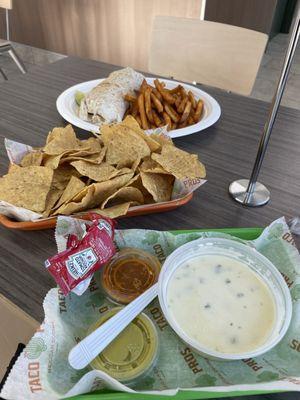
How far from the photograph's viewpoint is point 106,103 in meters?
1.07

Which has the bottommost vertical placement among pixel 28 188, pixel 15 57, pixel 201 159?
pixel 15 57

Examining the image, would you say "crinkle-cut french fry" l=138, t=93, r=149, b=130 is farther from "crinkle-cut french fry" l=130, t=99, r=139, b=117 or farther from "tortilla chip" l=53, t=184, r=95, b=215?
"tortilla chip" l=53, t=184, r=95, b=215

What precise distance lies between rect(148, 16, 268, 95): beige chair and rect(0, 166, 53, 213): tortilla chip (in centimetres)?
110

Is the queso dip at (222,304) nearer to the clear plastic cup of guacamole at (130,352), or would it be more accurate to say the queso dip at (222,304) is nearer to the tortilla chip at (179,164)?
the clear plastic cup of guacamole at (130,352)

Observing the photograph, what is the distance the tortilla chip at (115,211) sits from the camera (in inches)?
26.6

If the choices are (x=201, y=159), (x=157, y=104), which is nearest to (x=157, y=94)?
(x=157, y=104)

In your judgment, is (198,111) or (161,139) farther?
(198,111)

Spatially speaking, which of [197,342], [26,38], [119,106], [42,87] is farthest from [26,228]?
[26,38]

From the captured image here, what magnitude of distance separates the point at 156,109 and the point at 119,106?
0.39 feet

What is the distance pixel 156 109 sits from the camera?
1106 mm

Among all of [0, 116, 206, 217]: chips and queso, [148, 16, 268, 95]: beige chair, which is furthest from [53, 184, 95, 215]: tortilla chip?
[148, 16, 268, 95]: beige chair

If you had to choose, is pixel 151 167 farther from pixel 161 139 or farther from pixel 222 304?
pixel 222 304

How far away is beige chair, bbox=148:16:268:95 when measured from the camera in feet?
4.87

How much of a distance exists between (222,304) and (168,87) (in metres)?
0.92
